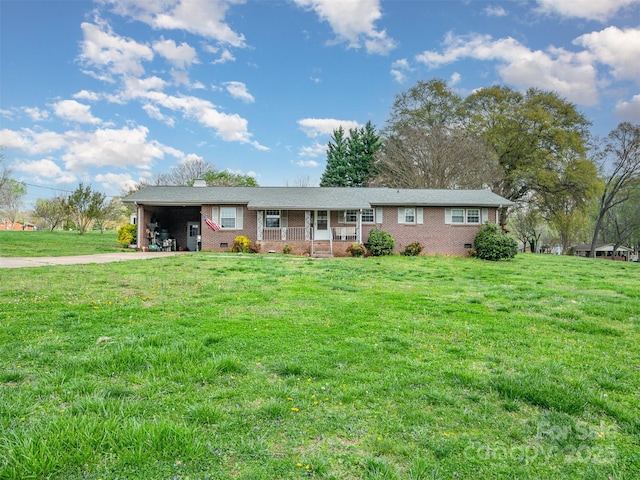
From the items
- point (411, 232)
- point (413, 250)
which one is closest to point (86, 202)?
point (411, 232)

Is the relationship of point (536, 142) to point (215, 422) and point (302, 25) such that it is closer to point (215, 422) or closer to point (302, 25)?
point (302, 25)

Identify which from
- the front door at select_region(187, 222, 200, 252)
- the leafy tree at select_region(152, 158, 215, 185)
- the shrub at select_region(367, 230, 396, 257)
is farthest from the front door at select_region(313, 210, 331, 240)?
the leafy tree at select_region(152, 158, 215, 185)

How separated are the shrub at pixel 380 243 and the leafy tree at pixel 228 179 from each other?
86.0 ft

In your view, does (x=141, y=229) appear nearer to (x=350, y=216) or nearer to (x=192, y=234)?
(x=192, y=234)

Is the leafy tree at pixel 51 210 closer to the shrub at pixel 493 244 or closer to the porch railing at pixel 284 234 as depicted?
the porch railing at pixel 284 234

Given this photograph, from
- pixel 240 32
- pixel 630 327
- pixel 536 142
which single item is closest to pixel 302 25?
pixel 240 32

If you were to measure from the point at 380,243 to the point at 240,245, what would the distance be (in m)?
7.87

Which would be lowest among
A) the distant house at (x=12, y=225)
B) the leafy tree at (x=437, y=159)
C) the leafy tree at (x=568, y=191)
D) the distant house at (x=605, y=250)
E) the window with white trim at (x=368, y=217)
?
the distant house at (x=605, y=250)

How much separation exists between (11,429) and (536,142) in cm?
3795

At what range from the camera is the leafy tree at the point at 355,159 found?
1500 inches

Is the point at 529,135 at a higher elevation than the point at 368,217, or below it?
higher

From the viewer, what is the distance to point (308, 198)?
2188cm

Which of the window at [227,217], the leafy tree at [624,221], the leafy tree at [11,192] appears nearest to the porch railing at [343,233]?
the window at [227,217]

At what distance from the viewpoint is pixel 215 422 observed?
256 cm
